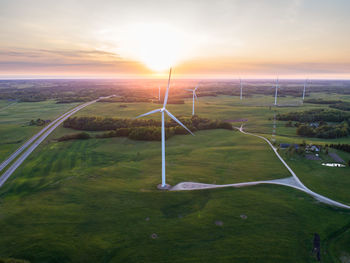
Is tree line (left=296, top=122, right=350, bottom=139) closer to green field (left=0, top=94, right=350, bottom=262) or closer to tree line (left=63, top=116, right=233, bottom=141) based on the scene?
tree line (left=63, top=116, right=233, bottom=141)

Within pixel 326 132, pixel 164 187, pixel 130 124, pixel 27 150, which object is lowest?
pixel 27 150

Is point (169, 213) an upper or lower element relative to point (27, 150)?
upper

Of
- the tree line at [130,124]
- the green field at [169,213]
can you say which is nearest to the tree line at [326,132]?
the tree line at [130,124]

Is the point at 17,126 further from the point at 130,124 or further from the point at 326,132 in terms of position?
the point at 326,132

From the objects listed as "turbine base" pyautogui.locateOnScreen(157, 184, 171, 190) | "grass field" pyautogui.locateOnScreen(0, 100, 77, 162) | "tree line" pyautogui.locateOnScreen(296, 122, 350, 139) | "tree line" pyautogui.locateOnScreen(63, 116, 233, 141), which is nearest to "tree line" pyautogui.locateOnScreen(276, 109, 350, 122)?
"tree line" pyautogui.locateOnScreen(296, 122, 350, 139)

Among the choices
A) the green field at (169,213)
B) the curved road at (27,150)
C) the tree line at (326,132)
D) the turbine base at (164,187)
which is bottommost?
the curved road at (27,150)

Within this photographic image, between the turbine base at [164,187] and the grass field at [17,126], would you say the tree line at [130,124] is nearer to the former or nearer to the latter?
the grass field at [17,126]

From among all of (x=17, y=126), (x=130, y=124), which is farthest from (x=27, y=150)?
(x=17, y=126)

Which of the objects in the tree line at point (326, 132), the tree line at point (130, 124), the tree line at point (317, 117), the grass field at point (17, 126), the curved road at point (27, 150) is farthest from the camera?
the tree line at point (317, 117)

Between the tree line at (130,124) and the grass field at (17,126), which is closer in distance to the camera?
the grass field at (17,126)
